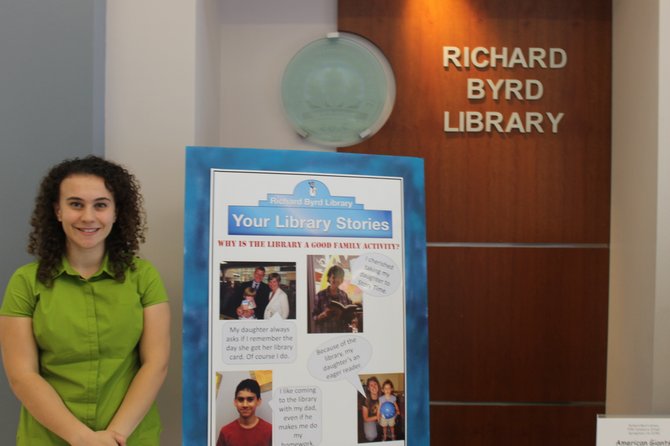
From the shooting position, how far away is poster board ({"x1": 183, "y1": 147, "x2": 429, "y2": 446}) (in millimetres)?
1994

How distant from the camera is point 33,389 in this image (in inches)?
71.7

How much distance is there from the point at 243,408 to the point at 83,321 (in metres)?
0.58

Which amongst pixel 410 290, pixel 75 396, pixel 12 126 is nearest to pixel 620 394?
pixel 410 290

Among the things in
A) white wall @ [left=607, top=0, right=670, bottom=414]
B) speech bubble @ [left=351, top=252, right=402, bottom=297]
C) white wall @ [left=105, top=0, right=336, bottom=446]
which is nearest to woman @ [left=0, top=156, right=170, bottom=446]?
white wall @ [left=105, top=0, right=336, bottom=446]

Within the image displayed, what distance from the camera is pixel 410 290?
7.07 ft

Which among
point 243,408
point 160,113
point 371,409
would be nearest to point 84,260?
point 243,408

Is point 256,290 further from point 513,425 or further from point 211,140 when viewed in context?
point 513,425

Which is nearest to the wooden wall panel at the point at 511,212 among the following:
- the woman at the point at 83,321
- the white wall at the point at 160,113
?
the white wall at the point at 160,113

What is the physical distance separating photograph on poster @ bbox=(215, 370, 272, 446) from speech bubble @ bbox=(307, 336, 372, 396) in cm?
17

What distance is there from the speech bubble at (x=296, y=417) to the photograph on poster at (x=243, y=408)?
29mm

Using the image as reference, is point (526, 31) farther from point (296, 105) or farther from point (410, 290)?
point (410, 290)

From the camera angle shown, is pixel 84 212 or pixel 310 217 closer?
pixel 84 212

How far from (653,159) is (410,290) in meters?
1.28

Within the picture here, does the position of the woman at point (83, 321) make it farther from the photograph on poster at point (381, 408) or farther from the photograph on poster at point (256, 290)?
the photograph on poster at point (381, 408)
